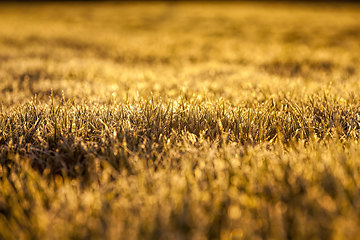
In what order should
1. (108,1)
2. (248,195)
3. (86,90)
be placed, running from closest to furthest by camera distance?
1. (248,195)
2. (86,90)
3. (108,1)

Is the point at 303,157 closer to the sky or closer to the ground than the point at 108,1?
closer to the ground

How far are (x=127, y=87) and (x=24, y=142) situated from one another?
1.65 m

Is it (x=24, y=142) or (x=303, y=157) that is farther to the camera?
(x=24, y=142)

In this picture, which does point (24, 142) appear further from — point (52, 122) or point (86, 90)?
point (86, 90)

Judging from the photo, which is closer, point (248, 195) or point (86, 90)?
point (248, 195)

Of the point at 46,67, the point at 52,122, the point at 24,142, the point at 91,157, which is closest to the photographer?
the point at 91,157

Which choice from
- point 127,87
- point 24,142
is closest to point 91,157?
point 24,142

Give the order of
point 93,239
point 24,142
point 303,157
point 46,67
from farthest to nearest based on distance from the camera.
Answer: point 46,67 < point 24,142 < point 303,157 < point 93,239

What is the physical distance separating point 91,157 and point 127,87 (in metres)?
1.77

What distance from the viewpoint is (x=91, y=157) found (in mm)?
1523

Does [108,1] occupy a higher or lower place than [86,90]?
higher

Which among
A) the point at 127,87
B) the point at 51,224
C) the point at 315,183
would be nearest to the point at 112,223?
the point at 51,224

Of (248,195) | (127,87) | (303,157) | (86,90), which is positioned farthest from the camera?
(127,87)

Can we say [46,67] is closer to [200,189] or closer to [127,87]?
[127,87]
